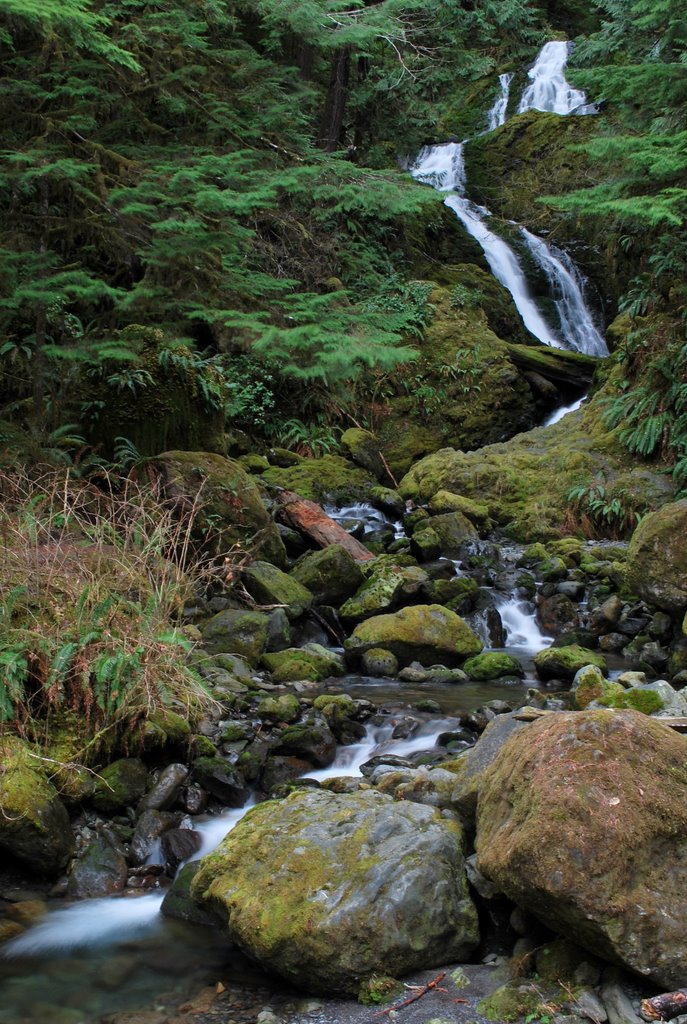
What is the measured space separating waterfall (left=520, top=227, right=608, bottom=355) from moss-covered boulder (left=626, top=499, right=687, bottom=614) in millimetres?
10954

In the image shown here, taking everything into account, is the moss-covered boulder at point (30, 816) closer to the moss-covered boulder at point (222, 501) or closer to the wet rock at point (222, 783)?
the wet rock at point (222, 783)

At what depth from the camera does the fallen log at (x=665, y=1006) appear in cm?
284

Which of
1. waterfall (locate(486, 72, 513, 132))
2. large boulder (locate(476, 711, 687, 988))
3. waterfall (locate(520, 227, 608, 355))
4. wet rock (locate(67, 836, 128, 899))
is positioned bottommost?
wet rock (locate(67, 836, 128, 899))

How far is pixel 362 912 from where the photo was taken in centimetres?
346

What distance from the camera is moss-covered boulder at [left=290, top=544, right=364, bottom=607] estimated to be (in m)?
9.38

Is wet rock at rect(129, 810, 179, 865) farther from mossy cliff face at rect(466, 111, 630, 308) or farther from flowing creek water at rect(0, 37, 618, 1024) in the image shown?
mossy cliff face at rect(466, 111, 630, 308)

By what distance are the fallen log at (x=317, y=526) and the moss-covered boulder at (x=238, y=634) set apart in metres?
2.54

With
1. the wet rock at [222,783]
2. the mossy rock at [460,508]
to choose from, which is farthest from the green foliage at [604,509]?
the wet rock at [222,783]

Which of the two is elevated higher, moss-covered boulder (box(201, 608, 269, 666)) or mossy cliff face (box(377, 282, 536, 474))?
mossy cliff face (box(377, 282, 536, 474))

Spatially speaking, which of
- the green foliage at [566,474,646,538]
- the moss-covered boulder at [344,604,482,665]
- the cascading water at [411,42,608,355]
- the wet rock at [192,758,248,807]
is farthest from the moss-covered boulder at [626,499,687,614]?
the cascading water at [411,42,608,355]

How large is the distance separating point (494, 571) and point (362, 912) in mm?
7838

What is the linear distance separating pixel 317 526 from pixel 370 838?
7.10 m

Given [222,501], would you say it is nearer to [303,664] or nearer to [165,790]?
[303,664]

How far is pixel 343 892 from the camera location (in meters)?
3.54
